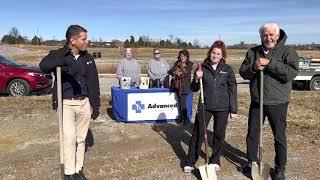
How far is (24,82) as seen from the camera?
15.1 m

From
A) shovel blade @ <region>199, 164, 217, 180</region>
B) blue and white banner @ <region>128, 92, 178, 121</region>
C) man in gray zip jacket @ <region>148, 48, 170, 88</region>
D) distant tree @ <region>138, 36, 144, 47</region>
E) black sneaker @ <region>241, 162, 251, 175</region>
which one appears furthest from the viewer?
distant tree @ <region>138, 36, 144, 47</region>

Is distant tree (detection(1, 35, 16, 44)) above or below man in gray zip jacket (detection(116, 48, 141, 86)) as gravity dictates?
above

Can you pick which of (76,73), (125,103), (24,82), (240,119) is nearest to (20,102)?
(24,82)

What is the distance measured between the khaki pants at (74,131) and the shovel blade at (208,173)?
161 centimetres

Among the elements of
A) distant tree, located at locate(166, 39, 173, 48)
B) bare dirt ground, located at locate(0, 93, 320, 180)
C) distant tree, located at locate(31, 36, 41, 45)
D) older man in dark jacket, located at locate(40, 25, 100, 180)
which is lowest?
bare dirt ground, located at locate(0, 93, 320, 180)

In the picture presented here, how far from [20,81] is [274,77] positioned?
1102 cm

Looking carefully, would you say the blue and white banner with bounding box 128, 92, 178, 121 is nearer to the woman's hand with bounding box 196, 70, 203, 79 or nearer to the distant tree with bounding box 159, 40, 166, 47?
the woman's hand with bounding box 196, 70, 203, 79

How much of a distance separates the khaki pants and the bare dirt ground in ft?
1.72

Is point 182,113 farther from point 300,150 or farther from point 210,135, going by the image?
point 300,150

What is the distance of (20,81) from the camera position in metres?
15.1

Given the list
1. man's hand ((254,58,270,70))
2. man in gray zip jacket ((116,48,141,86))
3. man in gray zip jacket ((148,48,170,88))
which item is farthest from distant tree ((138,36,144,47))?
man's hand ((254,58,270,70))

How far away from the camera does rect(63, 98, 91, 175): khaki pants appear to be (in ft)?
19.0

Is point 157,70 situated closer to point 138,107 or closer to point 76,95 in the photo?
point 138,107

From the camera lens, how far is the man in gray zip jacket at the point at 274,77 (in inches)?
226
